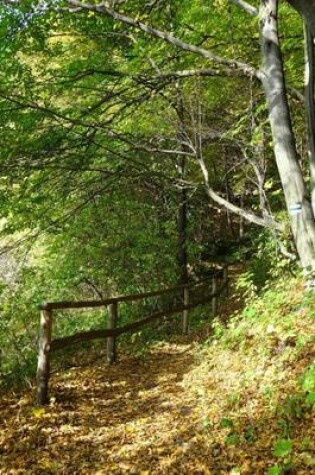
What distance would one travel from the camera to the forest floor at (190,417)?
12.5 feet

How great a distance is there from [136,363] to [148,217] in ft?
16.6

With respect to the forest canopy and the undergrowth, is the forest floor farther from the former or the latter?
the forest canopy

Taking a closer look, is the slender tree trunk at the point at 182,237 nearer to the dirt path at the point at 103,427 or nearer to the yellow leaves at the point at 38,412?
the dirt path at the point at 103,427

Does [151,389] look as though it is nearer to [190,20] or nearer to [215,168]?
[190,20]

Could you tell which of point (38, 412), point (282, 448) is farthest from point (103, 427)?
point (282, 448)

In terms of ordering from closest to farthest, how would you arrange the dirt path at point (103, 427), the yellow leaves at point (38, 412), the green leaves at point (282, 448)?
the green leaves at point (282, 448), the dirt path at point (103, 427), the yellow leaves at point (38, 412)

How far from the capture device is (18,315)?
8.02 metres

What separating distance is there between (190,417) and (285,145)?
381cm

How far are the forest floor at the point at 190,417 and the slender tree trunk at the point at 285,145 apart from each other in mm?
920

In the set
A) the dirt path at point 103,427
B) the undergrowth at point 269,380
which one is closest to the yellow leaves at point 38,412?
the dirt path at point 103,427

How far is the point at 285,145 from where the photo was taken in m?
5.99

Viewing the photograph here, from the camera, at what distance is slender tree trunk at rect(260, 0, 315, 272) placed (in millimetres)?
5887

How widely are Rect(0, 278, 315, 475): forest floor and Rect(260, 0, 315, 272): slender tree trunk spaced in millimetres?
920

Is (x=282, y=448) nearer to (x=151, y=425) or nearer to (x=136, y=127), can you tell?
(x=151, y=425)
